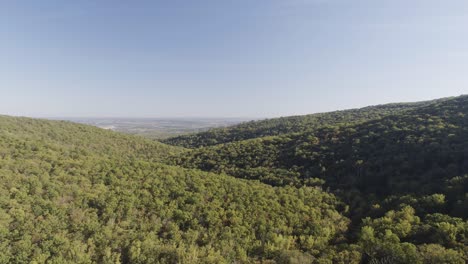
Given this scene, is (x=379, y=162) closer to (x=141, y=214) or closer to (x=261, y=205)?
(x=261, y=205)

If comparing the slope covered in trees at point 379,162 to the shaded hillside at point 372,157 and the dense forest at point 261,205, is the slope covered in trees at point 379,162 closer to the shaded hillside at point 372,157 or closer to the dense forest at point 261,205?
the shaded hillside at point 372,157

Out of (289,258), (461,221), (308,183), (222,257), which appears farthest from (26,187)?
(461,221)

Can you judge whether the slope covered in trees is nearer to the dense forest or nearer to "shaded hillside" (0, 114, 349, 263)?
the dense forest

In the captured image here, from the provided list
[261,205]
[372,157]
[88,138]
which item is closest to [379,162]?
[372,157]

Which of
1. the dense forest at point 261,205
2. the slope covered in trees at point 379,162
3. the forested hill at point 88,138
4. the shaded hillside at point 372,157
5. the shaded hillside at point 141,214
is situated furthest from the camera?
the forested hill at point 88,138

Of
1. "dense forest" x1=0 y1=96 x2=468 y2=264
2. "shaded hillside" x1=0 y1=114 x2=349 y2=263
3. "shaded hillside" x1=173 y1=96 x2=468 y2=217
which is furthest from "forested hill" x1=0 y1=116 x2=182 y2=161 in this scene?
"shaded hillside" x1=0 y1=114 x2=349 y2=263

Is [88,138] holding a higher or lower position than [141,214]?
higher

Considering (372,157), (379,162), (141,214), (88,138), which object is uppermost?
(88,138)

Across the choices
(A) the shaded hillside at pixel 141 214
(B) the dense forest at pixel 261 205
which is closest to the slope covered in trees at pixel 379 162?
(B) the dense forest at pixel 261 205

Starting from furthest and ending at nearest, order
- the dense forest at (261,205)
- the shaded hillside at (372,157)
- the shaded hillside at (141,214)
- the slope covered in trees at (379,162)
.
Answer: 1. the shaded hillside at (372,157)
2. the slope covered in trees at (379,162)
3. the dense forest at (261,205)
4. the shaded hillside at (141,214)
